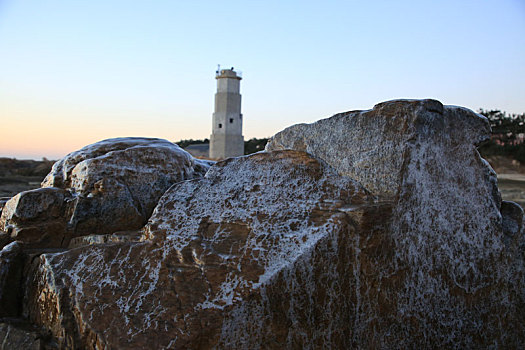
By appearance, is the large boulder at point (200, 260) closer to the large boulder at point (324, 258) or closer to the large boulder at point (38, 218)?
the large boulder at point (324, 258)

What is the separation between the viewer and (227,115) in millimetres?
31172

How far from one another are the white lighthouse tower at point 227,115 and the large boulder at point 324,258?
2843 centimetres

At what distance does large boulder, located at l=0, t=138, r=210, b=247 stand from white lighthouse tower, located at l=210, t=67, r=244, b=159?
27.3m

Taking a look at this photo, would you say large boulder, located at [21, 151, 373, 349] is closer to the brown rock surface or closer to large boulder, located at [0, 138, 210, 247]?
the brown rock surface

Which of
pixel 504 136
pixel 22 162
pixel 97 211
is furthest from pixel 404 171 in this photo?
pixel 504 136

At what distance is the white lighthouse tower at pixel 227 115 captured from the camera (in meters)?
31.1

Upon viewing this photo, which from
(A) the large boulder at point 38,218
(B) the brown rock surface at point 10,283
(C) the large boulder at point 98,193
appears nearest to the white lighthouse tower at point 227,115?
(C) the large boulder at point 98,193

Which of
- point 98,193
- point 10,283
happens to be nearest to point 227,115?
point 98,193

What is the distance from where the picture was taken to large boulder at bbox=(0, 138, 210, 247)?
10.3 feet

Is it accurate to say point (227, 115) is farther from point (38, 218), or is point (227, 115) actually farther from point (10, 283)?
point (10, 283)

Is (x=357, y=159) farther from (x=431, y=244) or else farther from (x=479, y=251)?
(x=479, y=251)

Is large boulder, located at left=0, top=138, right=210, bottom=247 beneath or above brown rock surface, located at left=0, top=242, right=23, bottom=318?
above

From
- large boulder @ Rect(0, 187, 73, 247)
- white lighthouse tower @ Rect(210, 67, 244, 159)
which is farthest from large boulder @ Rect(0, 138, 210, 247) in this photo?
white lighthouse tower @ Rect(210, 67, 244, 159)

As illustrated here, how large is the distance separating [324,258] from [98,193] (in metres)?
1.96
